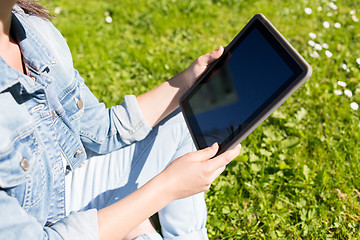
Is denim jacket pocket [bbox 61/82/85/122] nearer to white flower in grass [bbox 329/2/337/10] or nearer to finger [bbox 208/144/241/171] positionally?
finger [bbox 208/144/241/171]

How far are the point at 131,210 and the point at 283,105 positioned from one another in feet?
5.58

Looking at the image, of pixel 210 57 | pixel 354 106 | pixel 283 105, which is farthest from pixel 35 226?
pixel 354 106

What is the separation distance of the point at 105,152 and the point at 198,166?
0.65 meters

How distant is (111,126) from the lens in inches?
70.6

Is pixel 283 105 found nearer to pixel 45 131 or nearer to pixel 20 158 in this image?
pixel 45 131

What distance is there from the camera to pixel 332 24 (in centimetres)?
332

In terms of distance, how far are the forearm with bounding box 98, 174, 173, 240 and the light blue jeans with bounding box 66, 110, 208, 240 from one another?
27 cm

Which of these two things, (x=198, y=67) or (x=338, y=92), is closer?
(x=198, y=67)

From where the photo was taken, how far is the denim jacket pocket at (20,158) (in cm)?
117

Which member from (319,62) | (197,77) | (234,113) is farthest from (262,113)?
(319,62)

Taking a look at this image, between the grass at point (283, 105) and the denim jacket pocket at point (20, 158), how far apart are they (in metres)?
1.13

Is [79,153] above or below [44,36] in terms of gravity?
below

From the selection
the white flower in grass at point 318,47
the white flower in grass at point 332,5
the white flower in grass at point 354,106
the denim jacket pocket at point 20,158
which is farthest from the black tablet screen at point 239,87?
the white flower in grass at point 332,5

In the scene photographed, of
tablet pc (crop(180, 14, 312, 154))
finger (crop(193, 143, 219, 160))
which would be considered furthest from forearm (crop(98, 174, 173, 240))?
tablet pc (crop(180, 14, 312, 154))
